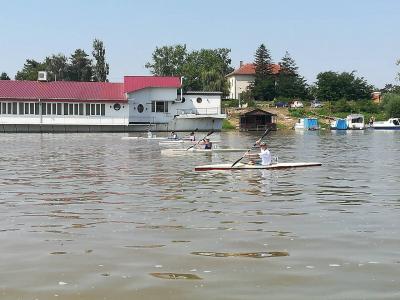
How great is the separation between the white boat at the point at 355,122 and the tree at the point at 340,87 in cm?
1741

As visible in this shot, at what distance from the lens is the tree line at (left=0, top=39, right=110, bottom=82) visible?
119 m

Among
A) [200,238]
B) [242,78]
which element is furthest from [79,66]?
[200,238]

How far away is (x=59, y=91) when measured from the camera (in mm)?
75750

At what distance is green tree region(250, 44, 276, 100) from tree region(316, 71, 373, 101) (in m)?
9.12

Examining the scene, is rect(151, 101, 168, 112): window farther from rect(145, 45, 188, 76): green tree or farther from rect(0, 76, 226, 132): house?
rect(145, 45, 188, 76): green tree

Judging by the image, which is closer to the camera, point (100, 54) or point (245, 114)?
point (245, 114)

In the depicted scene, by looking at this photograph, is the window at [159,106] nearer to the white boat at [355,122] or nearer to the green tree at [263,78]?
the white boat at [355,122]

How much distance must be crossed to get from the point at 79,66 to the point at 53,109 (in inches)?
2209

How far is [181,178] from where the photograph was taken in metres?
21.7

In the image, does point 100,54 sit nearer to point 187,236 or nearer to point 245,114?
point 245,114

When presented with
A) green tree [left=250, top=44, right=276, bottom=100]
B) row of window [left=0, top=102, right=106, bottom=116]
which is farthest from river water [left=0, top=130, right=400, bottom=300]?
green tree [left=250, top=44, right=276, bottom=100]

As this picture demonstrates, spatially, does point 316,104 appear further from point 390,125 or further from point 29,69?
point 29,69

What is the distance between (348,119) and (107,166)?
68743mm

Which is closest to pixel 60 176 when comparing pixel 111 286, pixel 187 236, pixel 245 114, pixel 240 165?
pixel 240 165
